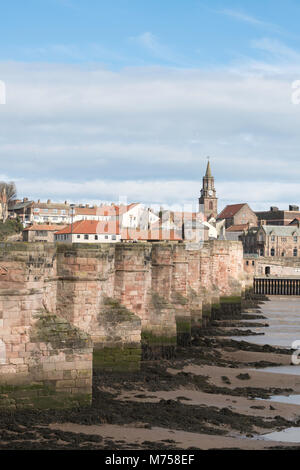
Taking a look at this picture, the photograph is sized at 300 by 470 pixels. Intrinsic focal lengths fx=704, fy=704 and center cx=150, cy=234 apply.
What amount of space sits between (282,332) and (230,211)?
390ft

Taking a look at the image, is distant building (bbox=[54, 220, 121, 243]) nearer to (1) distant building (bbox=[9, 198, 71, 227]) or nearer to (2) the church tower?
(1) distant building (bbox=[9, 198, 71, 227])

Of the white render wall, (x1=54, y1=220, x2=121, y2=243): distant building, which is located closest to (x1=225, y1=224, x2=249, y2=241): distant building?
the white render wall

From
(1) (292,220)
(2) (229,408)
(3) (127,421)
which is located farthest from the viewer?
(1) (292,220)

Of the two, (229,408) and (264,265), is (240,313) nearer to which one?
(229,408)

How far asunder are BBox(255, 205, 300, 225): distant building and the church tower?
12550mm

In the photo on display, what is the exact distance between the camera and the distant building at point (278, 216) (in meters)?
153

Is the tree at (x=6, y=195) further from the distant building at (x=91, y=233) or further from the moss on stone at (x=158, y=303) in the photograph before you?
the moss on stone at (x=158, y=303)

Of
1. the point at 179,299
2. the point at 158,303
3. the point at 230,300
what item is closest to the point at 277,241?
the point at 230,300

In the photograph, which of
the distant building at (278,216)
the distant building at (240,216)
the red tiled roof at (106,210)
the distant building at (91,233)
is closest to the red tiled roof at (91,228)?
the distant building at (91,233)

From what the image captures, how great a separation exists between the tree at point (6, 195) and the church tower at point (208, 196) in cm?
6561

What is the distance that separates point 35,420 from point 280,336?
28.1 meters

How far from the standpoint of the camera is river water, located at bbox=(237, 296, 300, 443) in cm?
1755
